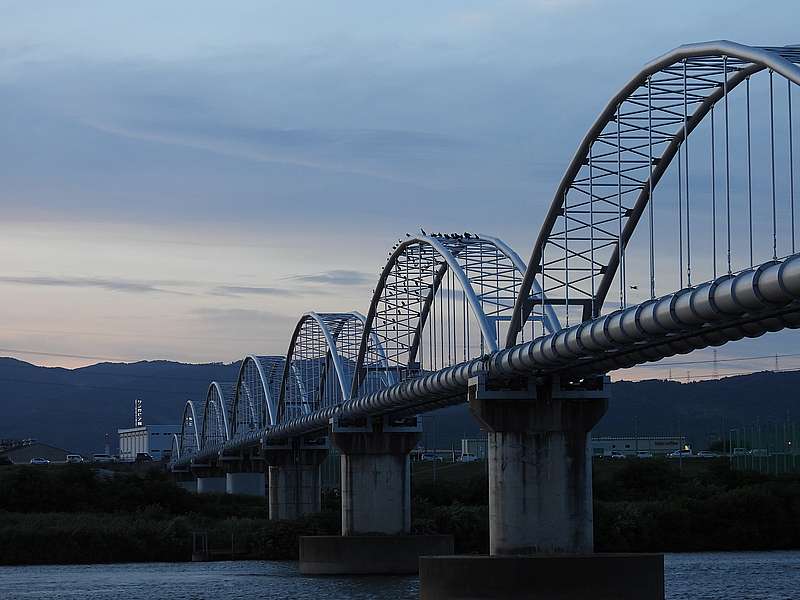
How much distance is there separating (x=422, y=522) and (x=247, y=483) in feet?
221

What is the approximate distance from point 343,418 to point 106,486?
164 ft

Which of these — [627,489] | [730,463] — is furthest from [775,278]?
[730,463]

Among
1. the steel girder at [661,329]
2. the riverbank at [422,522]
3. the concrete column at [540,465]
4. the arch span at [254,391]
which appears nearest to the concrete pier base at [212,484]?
the arch span at [254,391]

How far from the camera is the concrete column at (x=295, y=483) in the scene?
4437 inches

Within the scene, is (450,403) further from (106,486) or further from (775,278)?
(106,486)

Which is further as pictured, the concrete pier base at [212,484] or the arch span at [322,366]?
the concrete pier base at [212,484]

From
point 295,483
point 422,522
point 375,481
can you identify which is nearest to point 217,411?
point 295,483

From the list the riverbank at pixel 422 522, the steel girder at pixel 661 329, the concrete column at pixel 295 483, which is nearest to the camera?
the steel girder at pixel 661 329

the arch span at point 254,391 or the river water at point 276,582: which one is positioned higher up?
the arch span at point 254,391

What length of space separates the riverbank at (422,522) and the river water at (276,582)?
5.06 meters

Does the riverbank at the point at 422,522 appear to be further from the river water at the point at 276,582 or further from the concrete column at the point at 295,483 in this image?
the river water at the point at 276,582

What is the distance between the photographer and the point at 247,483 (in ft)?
511

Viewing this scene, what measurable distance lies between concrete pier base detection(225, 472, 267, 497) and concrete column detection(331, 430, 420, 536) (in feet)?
229

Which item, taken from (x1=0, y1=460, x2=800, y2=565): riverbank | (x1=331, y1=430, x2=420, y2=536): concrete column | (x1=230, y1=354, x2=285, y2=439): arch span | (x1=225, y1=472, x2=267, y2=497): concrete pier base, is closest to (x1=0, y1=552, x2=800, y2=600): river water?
(x1=331, y1=430, x2=420, y2=536): concrete column
